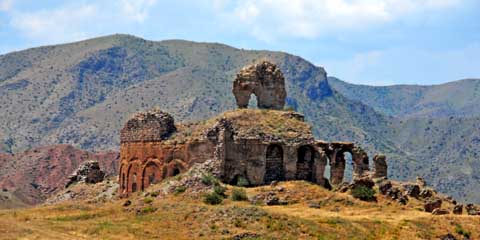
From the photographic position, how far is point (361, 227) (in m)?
36.5

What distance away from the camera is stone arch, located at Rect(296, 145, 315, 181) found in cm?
4697

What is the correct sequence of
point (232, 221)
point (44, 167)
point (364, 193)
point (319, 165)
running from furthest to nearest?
point (44, 167) → point (319, 165) → point (364, 193) → point (232, 221)

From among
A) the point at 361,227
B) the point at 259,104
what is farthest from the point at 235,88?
the point at 361,227

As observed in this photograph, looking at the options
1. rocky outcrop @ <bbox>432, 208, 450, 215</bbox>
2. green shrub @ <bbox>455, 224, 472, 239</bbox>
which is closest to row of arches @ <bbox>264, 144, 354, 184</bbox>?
rocky outcrop @ <bbox>432, 208, 450, 215</bbox>

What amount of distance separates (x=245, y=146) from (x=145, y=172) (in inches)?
314

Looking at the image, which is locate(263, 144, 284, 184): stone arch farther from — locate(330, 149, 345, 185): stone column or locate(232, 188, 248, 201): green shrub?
locate(330, 149, 345, 185): stone column

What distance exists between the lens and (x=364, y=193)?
146ft

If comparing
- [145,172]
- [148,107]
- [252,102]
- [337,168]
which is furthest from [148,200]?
[148,107]

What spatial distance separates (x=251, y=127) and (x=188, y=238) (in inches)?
581

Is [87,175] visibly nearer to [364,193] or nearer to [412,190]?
[364,193]

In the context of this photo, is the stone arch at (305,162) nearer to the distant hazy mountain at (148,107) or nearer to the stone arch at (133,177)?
the stone arch at (133,177)

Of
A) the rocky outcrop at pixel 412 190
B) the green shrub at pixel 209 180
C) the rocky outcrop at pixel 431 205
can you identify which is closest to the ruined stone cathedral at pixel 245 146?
the green shrub at pixel 209 180

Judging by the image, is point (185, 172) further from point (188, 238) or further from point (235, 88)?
point (188, 238)

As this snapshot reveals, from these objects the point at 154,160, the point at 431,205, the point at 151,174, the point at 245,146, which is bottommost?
the point at 431,205
